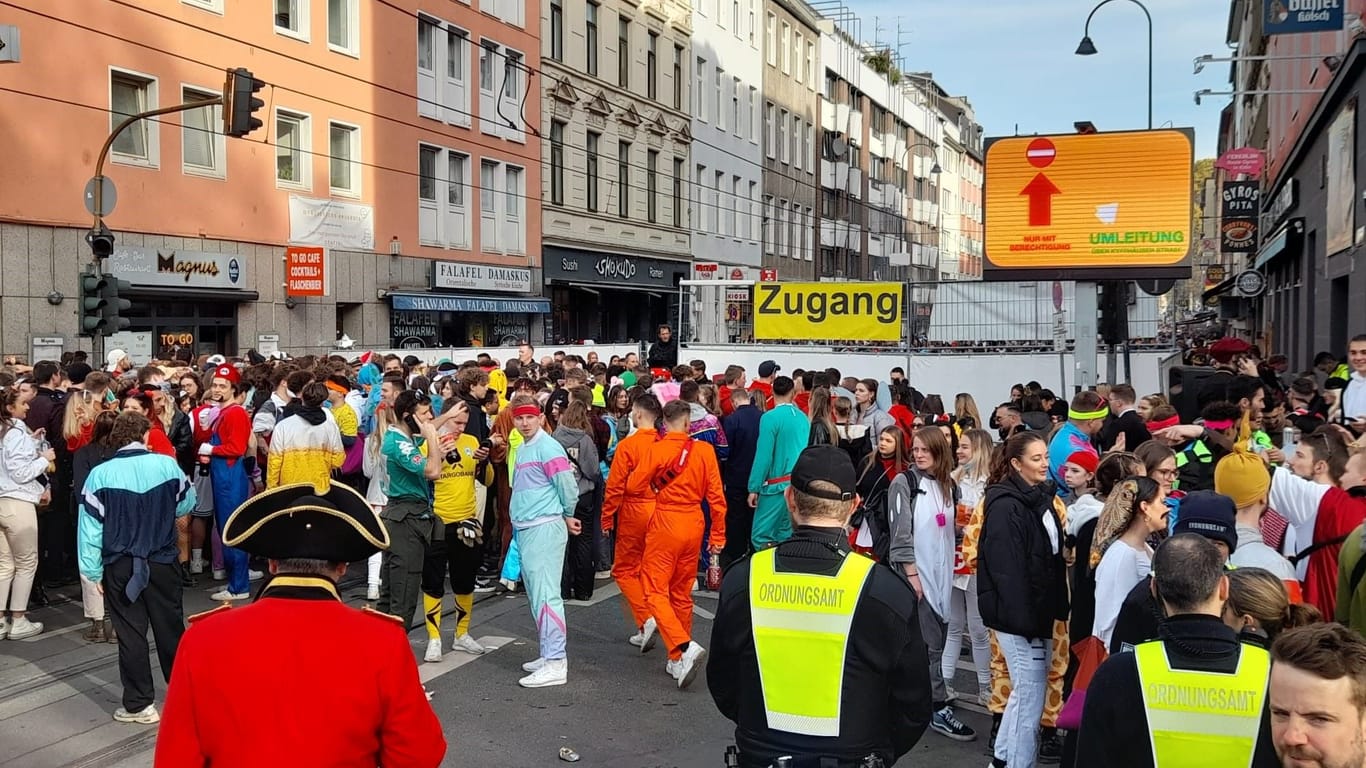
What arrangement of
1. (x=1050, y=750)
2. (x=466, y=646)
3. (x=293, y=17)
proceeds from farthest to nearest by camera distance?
(x=293, y=17) → (x=466, y=646) → (x=1050, y=750)

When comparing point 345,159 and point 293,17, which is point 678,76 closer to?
point 345,159

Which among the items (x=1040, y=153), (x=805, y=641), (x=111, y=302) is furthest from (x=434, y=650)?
(x=111, y=302)

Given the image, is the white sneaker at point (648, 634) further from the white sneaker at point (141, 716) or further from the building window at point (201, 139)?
the building window at point (201, 139)

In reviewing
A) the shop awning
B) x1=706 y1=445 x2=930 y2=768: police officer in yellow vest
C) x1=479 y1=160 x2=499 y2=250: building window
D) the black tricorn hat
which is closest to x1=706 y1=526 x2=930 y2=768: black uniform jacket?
x1=706 y1=445 x2=930 y2=768: police officer in yellow vest

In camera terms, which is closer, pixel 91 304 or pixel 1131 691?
pixel 1131 691

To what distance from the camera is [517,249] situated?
115ft

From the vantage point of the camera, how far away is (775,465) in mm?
10070

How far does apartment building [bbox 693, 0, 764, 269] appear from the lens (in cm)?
4675

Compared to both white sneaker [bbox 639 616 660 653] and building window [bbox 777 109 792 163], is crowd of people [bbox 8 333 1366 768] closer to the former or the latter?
white sneaker [bbox 639 616 660 653]

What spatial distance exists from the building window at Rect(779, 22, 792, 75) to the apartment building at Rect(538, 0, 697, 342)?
1010 cm

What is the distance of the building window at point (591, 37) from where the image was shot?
3844 cm

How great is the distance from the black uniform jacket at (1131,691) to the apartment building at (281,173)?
20535 mm

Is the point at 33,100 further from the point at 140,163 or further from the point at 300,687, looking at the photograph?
the point at 300,687

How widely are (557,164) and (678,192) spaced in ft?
30.8
